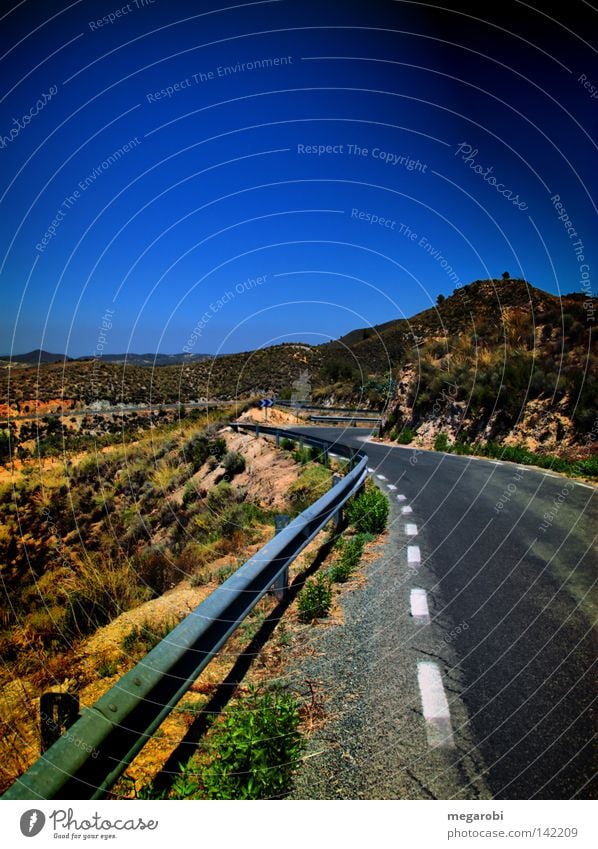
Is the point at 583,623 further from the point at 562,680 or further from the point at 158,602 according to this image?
the point at 158,602

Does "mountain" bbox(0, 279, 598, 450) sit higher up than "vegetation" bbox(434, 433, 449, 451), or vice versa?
"mountain" bbox(0, 279, 598, 450)

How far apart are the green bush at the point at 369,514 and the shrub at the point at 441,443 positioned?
13.8m

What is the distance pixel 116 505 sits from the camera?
17859mm

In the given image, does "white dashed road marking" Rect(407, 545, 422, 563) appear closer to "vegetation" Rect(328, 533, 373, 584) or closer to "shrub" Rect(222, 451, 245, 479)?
"vegetation" Rect(328, 533, 373, 584)

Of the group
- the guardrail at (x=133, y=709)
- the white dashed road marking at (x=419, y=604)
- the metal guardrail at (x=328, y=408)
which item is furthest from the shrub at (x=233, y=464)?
the metal guardrail at (x=328, y=408)

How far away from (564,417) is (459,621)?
15.8 metres

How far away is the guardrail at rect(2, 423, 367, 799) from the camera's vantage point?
1790mm

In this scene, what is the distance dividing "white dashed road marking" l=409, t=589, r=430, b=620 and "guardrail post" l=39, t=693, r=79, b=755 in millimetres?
2938

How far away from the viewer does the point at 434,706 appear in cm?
287
